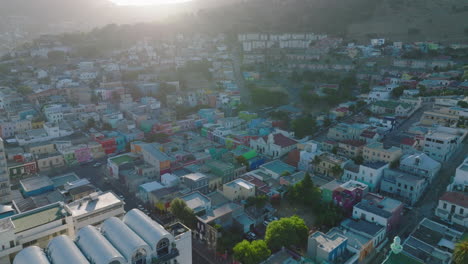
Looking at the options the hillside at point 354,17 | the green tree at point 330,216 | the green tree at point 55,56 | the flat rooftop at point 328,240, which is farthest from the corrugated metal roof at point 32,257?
the hillside at point 354,17

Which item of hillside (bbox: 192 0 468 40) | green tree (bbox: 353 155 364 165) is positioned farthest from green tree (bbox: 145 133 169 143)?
hillside (bbox: 192 0 468 40)

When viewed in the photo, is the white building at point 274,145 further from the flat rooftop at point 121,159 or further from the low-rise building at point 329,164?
the flat rooftop at point 121,159

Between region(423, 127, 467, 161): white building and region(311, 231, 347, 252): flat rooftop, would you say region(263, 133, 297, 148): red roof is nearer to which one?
region(423, 127, 467, 161): white building

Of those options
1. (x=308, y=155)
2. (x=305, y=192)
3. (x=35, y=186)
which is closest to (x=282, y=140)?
(x=308, y=155)

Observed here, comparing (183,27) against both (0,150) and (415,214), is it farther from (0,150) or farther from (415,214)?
(415,214)

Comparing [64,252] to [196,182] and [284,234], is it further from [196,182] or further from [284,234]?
[196,182]

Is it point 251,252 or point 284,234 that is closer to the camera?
point 251,252
